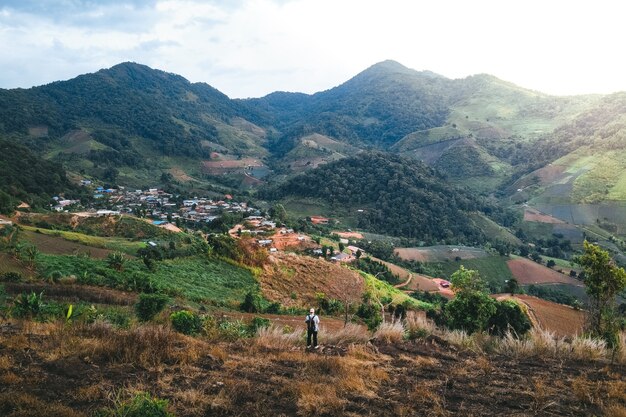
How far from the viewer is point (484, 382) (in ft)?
27.5

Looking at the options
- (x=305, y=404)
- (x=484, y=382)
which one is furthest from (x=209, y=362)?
(x=484, y=382)

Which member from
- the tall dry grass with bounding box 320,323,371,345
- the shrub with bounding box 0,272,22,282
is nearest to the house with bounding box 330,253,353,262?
the shrub with bounding box 0,272,22,282

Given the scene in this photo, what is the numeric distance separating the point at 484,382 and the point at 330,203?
3871 inches

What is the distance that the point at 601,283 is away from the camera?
1666 cm

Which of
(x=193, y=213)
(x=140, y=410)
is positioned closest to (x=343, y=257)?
(x=193, y=213)

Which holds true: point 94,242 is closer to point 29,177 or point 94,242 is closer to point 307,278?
point 307,278

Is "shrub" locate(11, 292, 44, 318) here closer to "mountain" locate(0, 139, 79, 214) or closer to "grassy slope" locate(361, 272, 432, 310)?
"grassy slope" locate(361, 272, 432, 310)

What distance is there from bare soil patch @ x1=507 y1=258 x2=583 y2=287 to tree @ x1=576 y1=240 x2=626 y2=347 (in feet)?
165

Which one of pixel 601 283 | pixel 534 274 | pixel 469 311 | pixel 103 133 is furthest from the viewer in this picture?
pixel 103 133

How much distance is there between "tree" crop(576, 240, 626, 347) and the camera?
1634cm

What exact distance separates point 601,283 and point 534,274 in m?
54.0

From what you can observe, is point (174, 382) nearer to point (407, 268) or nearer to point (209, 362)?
point (209, 362)

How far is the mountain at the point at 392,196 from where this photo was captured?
9194 cm

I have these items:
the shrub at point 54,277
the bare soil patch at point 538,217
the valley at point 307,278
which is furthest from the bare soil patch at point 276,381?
the bare soil patch at point 538,217
